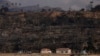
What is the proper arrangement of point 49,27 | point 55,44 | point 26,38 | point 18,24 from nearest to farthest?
point 55,44 → point 26,38 → point 49,27 → point 18,24

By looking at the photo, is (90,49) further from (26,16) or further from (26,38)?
(26,16)

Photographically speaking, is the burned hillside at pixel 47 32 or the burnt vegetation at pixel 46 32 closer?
the burnt vegetation at pixel 46 32

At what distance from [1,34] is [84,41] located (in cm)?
1059

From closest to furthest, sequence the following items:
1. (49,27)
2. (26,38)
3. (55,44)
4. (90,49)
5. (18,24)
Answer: (90,49), (55,44), (26,38), (49,27), (18,24)

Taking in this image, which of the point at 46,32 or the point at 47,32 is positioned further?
the point at 46,32

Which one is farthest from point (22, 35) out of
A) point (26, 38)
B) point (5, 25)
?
point (5, 25)

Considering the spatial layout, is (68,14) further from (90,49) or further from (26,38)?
(90,49)

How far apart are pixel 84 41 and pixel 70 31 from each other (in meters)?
5.10

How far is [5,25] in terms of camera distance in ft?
167

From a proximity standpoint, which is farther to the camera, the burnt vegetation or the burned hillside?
the burned hillside

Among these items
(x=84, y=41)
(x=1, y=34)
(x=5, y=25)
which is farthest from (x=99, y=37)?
(x=5, y=25)

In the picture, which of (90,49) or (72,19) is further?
(72,19)

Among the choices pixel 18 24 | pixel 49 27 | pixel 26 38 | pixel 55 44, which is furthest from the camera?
pixel 18 24

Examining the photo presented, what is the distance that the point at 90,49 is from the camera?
36.1 metres
